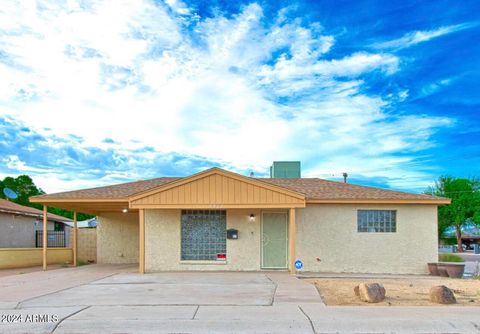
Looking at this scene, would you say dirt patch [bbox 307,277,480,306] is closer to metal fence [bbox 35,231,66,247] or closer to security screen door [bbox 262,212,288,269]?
security screen door [bbox 262,212,288,269]

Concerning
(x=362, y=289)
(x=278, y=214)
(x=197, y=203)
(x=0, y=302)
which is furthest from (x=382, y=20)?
(x=0, y=302)

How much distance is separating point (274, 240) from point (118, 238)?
7.64 m

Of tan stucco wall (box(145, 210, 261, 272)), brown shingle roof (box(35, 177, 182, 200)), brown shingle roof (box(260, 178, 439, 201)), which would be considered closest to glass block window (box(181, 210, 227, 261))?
tan stucco wall (box(145, 210, 261, 272))

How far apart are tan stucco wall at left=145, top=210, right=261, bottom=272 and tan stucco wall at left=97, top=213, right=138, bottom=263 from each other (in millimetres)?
4245

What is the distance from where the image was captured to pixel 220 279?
13031 millimetres

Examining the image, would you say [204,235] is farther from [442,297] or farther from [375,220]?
[442,297]

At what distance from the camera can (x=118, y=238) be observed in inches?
788

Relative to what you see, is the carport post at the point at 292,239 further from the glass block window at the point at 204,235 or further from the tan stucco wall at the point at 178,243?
the glass block window at the point at 204,235

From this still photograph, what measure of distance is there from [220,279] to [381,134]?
11.5 meters

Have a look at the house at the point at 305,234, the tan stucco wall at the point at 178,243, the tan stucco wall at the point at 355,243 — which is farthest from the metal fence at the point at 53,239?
the tan stucco wall at the point at 355,243

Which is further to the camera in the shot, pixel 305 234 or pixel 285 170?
pixel 285 170

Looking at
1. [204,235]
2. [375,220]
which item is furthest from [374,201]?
[204,235]

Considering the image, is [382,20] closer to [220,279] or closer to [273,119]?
[273,119]

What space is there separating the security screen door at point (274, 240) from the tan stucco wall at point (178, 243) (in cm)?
25
